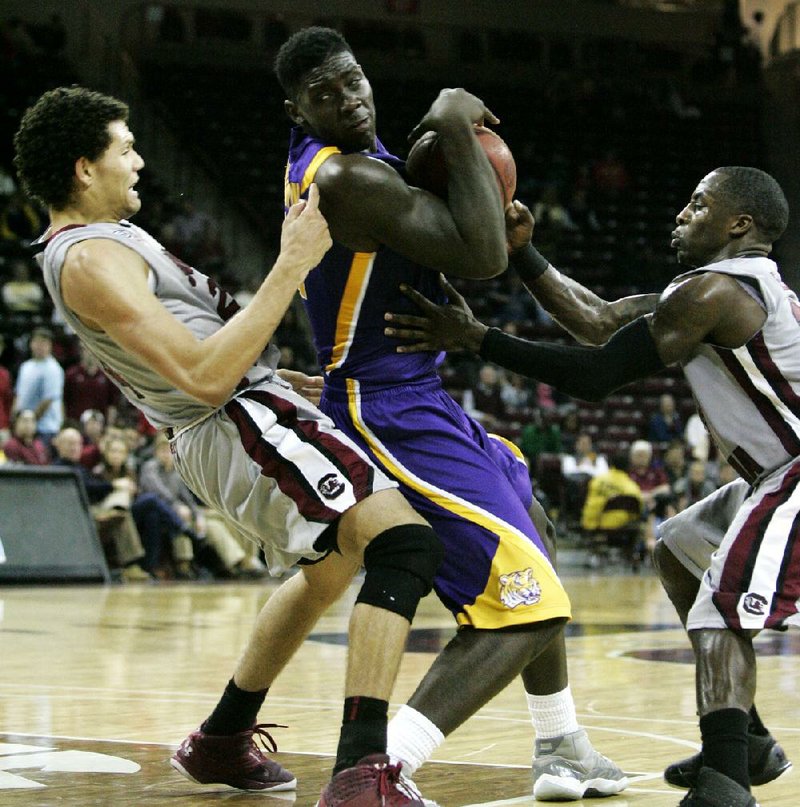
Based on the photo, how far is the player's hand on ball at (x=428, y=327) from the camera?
10.8ft

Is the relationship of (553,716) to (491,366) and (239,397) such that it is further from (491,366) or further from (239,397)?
(491,366)

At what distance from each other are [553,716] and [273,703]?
5.59 feet

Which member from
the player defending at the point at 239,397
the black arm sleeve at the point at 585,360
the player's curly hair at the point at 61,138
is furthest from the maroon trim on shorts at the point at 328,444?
the player's curly hair at the point at 61,138

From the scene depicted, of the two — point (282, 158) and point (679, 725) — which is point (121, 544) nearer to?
point (679, 725)

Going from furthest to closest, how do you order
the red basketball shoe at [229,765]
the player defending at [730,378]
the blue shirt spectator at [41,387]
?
the blue shirt spectator at [41,387] → the red basketball shoe at [229,765] → the player defending at [730,378]

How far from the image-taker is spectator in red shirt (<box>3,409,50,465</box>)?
443 inches

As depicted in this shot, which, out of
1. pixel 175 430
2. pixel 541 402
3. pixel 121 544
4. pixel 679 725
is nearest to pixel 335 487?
pixel 175 430

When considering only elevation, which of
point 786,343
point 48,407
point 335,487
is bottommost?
point 48,407

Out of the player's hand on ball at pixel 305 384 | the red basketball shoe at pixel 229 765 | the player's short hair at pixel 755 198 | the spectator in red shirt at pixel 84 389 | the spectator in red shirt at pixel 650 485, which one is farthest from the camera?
the spectator in red shirt at pixel 650 485

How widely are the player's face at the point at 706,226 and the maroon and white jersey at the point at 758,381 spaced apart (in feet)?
0.34

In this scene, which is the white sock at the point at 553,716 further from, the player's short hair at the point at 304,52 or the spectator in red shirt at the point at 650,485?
the spectator in red shirt at the point at 650,485

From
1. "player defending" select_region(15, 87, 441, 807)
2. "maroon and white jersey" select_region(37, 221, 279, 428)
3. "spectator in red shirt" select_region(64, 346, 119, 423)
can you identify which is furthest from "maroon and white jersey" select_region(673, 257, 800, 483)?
"spectator in red shirt" select_region(64, 346, 119, 423)

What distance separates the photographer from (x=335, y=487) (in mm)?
3053

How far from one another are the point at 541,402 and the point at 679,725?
11044 mm
